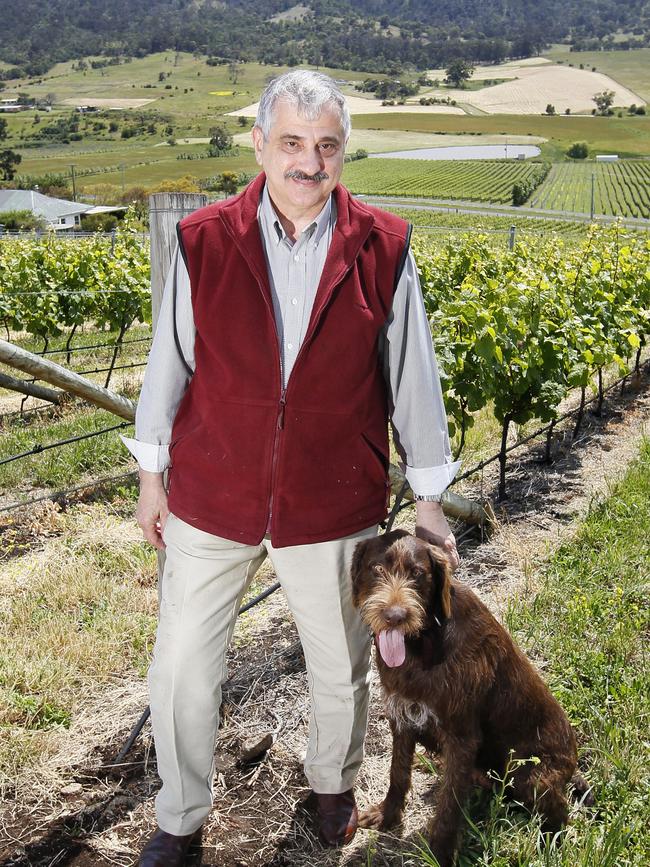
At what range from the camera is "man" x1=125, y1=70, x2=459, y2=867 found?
2371 millimetres

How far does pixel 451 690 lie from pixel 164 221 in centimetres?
190

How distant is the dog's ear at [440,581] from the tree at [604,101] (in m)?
154

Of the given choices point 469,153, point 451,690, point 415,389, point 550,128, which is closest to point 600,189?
point 469,153

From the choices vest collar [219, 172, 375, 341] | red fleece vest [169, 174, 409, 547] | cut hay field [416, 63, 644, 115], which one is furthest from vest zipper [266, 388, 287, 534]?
cut hay field [416, 63, 644, 115]

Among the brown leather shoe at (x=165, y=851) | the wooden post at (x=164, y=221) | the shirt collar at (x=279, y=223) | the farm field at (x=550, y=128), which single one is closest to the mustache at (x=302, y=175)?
the shirt collar at (x=279, y=223)

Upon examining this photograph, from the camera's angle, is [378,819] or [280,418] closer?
[280,418]

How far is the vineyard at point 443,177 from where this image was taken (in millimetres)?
70938

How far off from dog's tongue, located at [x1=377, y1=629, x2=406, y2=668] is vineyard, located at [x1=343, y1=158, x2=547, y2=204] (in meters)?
69.4

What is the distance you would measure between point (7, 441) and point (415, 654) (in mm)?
5803

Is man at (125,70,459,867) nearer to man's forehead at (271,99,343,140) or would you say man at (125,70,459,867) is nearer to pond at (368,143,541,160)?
man's forehead at (271,99,343,140)

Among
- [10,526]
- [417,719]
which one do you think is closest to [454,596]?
[417,719]

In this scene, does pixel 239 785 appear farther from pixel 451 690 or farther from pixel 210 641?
pixel 451 690

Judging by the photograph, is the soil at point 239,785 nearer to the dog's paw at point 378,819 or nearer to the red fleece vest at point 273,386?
the dog's paw at point 378,819

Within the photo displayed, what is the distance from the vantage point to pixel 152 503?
2.65m
